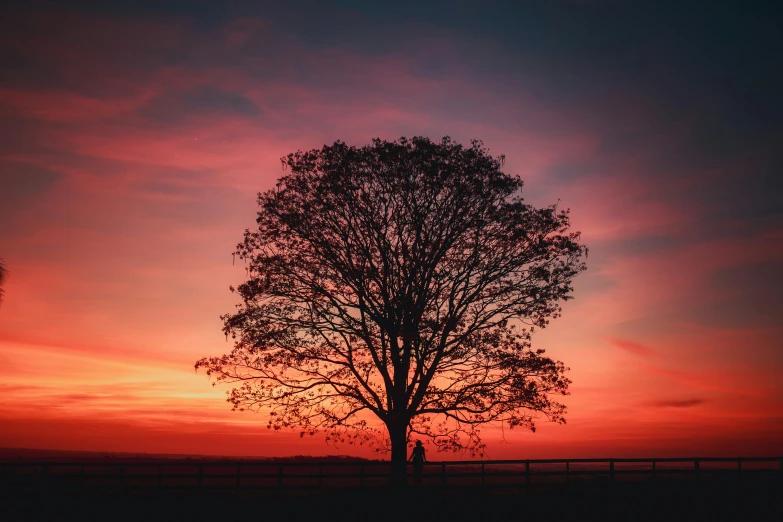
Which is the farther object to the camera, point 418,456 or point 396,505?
point 418,456

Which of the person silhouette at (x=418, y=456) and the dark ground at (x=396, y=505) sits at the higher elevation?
the person silhouette at (x=418, y=456)

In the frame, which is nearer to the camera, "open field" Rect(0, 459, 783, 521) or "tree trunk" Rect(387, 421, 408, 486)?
"open field" Rect(0, 459, 783, 521)

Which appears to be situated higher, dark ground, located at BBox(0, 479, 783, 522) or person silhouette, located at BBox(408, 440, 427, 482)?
person silhouette, located at BBox(408, 440, 427, 482)

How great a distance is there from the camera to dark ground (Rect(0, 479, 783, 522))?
2311 cm

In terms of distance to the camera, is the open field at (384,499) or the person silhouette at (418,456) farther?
the person silhouette at (418,456)

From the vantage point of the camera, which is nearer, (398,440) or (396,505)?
(396,505)

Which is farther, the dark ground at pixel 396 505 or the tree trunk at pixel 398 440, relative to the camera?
the tree trunk at pixel 398 440

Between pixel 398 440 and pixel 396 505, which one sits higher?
pixel 398 440

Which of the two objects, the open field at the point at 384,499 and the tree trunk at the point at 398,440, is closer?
the open field at the point at 384,499

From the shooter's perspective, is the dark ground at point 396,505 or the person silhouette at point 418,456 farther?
the person silhouette at point 418,456

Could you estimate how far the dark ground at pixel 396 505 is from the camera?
23109mm

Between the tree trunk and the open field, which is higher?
the tree trunk

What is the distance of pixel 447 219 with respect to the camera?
27.9m

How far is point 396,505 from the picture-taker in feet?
81.3
